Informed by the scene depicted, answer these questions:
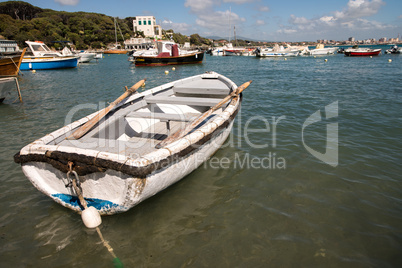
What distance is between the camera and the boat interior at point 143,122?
371 cm

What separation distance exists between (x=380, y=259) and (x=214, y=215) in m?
2.27

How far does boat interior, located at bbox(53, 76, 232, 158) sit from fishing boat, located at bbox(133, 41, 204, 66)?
25.7m

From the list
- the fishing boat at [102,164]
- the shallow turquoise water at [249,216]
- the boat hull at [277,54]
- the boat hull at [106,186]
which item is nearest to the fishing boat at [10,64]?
→ the shallow turquoise water at [249,216]

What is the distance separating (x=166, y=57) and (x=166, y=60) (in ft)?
1.53

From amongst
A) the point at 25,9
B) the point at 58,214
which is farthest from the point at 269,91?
the point at 25,9

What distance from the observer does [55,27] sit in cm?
7938

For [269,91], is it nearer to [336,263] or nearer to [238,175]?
[238,175]

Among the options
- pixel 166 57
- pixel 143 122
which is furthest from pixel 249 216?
pixel 166 57

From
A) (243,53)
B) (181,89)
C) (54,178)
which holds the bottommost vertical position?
(54,178)

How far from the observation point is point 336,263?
2857mm

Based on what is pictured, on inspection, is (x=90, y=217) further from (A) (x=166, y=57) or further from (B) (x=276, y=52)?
(B) (x=276, y=52)

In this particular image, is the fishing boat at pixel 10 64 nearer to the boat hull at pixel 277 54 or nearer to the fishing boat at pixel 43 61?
the fishing boat at pixel 43 61

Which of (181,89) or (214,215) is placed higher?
(181,89)

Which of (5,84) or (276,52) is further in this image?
(276,52)
